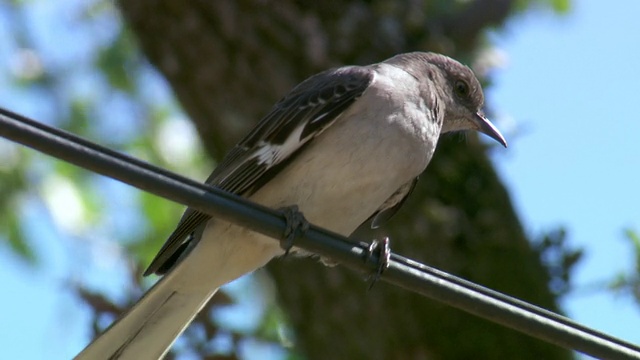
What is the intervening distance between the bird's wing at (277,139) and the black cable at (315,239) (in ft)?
3.94

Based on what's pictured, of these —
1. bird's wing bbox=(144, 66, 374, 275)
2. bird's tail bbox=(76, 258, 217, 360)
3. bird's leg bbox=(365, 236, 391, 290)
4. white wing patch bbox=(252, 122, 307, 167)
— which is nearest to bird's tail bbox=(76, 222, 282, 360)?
bird's tail bbox=(76, 258, 217, 360)

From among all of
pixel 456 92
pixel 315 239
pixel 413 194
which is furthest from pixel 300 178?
pixel 413 194

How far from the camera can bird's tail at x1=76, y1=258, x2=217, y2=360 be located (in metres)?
4.42

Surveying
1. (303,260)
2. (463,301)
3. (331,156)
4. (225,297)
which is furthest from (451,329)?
(463,301)

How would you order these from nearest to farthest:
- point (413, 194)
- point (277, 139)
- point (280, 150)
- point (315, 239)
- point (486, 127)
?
point (315, 239) < point (280, 150) < point (277, 139) < point (486, 127) < point (413, 194)

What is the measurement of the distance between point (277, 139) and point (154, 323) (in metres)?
1.04

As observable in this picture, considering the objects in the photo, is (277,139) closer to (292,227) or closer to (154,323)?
(154,323)

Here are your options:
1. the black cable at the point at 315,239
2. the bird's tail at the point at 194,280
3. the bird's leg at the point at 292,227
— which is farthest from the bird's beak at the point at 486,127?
the black cable at the point at 315,239

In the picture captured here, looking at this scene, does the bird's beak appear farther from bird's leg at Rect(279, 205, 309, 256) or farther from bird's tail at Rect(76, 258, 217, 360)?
bird's leg at Rect(279, 205, 309, 256)

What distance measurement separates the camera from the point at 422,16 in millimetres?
7219

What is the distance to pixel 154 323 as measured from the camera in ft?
15.3

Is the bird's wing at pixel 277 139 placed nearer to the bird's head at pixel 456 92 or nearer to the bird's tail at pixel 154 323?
the bird's tail at pixel 154 323

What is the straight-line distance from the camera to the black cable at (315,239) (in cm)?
279

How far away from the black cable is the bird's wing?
1.20 m
